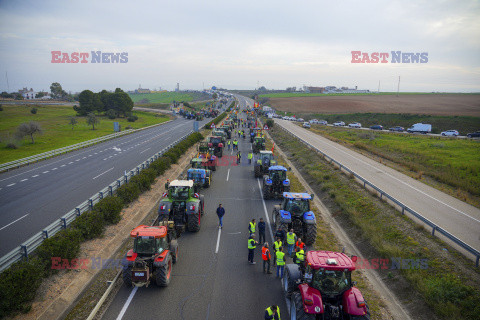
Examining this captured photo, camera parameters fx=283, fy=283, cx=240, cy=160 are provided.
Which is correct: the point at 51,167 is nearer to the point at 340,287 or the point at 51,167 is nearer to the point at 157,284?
the point at 157,284

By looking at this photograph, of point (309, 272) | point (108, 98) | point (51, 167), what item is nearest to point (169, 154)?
point (51, 167)

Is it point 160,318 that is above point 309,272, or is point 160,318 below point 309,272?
below

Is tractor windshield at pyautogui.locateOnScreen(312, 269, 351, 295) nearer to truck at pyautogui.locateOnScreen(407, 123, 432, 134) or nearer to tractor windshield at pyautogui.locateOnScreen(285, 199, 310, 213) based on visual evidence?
tractor windshield at pyautogui.locateOnScreen(285, 199, 310, 213)

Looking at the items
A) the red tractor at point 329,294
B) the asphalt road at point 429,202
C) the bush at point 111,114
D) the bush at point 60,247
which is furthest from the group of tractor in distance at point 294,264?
the bush at point 111,114

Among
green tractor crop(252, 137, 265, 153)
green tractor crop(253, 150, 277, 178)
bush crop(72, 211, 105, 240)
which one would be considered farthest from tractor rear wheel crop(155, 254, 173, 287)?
green tractor crop(252, 137, 265, 153)

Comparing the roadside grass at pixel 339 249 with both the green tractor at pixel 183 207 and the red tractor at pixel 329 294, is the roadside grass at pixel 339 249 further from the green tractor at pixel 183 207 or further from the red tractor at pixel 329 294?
the green tractor at pixel 183 207
